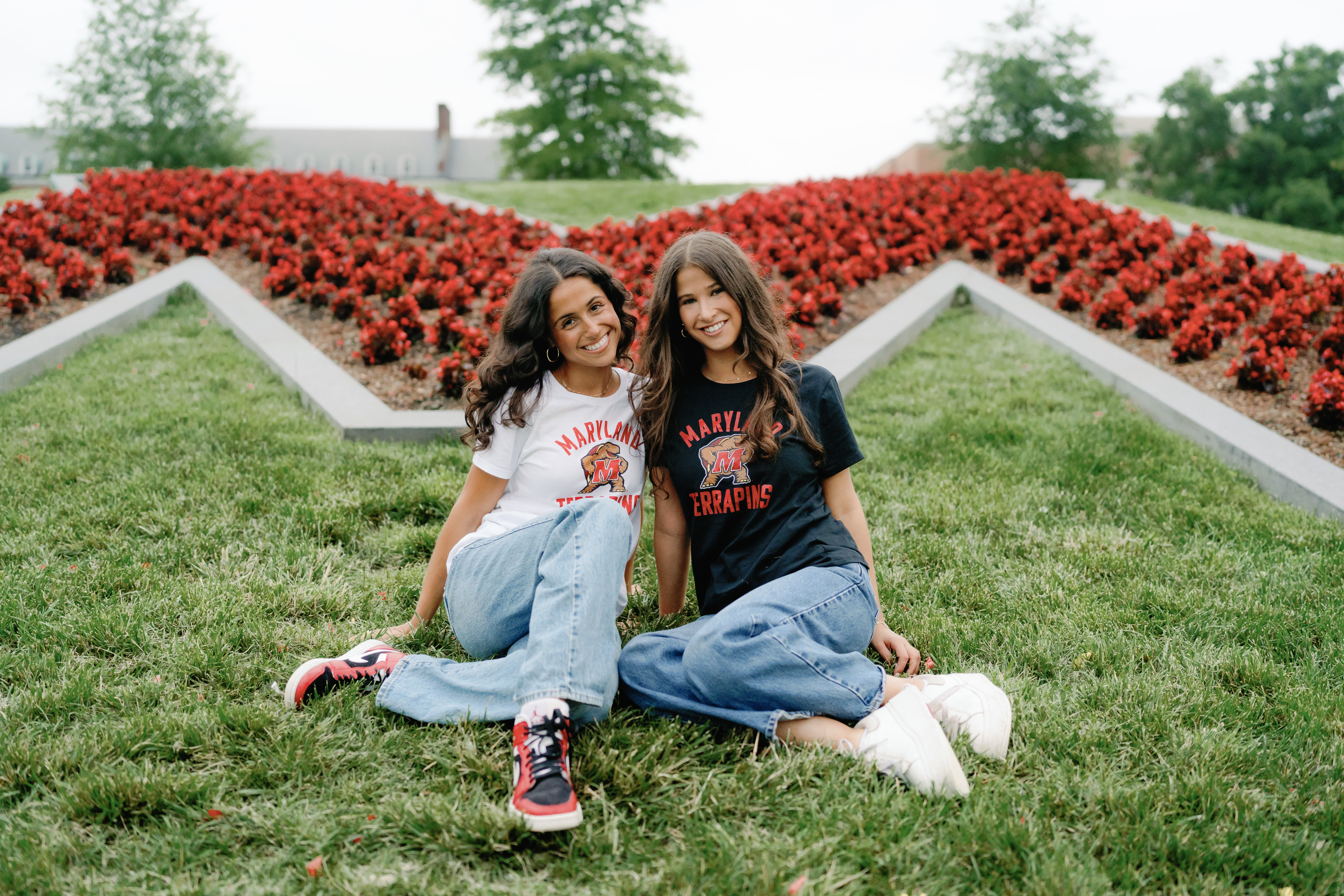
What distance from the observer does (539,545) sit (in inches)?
85.9

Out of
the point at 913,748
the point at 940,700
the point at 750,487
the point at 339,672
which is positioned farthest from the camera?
the point at 750,487

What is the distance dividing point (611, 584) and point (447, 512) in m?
1.63

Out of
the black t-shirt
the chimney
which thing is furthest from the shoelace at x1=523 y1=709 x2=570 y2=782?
the chimney

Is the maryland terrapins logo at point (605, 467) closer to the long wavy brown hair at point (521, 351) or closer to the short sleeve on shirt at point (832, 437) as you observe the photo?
the long wavy brown hair at point (521, 351)

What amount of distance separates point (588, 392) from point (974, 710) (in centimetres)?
135

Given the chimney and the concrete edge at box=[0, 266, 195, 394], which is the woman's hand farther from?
the chimney

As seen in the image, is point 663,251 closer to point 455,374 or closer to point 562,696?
point 455,374

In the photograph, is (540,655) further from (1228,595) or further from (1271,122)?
(1271,122)

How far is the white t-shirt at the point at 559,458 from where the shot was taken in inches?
95.9

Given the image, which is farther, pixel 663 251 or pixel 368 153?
pixel 368 153

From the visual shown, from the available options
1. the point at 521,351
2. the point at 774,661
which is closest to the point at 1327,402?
the point at 774,661

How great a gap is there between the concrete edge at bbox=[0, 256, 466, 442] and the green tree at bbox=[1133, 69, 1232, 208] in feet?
95.2

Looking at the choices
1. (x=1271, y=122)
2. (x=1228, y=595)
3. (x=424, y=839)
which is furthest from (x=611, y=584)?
(x=1271, y=122)

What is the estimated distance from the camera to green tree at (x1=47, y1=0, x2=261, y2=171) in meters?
20.6
